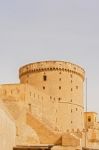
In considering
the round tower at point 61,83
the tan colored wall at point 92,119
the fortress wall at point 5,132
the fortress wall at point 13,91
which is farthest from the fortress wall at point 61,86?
the fortress wall at point 5,132

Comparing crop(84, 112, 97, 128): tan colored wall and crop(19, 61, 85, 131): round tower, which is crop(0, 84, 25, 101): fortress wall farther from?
crop(84, 112, 97, 128): tan colored wall

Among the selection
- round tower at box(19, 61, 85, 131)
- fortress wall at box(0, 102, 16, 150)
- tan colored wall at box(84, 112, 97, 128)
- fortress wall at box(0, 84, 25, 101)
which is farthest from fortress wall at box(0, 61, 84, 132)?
fortress wall at box(0, 102, 16, 150)

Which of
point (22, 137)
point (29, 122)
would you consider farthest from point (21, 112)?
point (22, 137)

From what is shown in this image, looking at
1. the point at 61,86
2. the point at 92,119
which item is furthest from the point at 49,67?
the point at 92,119

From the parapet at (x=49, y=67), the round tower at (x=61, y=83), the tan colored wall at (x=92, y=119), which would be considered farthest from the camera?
the tan colored wall at (x=92, y=119)

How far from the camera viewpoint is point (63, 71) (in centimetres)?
3859

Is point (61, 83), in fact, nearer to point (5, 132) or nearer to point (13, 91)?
point (13, 91)

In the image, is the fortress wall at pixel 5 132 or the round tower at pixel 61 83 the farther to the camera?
the round tower at pixel 61 83

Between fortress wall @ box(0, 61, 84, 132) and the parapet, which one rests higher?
the parapet

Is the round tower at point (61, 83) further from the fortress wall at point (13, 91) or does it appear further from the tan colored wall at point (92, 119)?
the fortress wall at point (13, 91)

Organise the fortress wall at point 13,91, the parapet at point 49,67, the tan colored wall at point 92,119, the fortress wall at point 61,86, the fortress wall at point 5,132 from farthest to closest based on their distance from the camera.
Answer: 1. the tan colored wall at point 92,119
2. the parapet at point 49,67
3. the fortress wall at point 61,86
4. the fortress wall at point 13,91
5. the fortress wall at point 5,132

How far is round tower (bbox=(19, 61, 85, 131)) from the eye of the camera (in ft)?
124

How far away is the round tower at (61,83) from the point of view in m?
37.9

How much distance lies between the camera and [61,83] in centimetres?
3828
